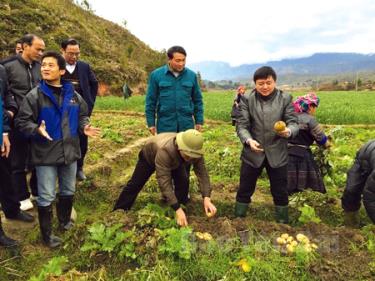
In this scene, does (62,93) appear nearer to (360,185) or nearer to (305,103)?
(305,103)

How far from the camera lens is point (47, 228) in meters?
4.25

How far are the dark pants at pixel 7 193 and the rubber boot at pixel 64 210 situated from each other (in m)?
0.50

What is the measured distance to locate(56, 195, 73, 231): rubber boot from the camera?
4457 mm

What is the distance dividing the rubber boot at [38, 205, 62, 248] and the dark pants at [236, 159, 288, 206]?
7.21 feet

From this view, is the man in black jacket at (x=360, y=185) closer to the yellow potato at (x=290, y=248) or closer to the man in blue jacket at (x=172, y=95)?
the yellow potato at (x=290, y=248)

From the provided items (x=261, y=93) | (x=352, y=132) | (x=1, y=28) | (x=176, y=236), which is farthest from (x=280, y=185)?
(x=1, y=28)

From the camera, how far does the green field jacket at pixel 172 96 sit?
16.9 feet

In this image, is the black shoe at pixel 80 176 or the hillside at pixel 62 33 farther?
the hillside at pixel 62 33

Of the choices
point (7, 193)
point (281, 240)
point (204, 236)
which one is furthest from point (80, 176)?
point (281, 240)

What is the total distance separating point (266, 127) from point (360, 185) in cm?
133

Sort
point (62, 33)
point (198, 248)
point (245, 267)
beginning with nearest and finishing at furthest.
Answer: point (245, 267) → point (198, 248) → point (62, 33)

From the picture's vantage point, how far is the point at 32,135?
3.80 m

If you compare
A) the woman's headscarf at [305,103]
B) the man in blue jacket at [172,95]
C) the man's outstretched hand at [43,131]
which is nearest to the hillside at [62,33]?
the man in blue jacket at [172,95]

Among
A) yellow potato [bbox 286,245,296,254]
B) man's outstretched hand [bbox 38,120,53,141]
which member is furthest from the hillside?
yellow potato [bbox 286,245,296,254]
